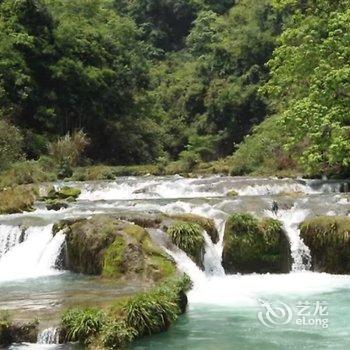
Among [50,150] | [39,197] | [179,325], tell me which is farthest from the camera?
[50,150]

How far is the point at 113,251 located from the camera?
13.6m

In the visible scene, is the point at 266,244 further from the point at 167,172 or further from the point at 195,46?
the point at 195,46

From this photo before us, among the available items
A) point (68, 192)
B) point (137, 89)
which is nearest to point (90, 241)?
point (68, 192)

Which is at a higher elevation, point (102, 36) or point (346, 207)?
point (102, 36)

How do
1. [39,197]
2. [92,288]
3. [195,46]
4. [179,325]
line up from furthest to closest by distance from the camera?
[195,46], [39,197], [92,288], [179,325]

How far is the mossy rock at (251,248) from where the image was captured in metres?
15.1

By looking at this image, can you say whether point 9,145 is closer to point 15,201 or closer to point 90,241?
point 15,201

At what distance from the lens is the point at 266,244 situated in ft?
49.6

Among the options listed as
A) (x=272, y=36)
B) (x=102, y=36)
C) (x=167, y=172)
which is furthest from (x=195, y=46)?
(x=167, y=172)

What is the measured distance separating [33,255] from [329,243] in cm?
713

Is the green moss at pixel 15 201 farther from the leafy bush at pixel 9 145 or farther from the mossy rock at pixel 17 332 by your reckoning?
the mossy rock at pixel 17 332

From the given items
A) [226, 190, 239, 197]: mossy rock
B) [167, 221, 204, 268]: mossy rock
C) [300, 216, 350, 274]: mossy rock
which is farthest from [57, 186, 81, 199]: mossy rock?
[300, 216, 350, 274]: mossy rock

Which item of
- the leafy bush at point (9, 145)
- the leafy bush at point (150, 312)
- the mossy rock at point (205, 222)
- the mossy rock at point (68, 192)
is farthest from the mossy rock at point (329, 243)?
the leafy bush at point (9, 145)

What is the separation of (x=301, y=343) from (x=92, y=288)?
14.3ft
